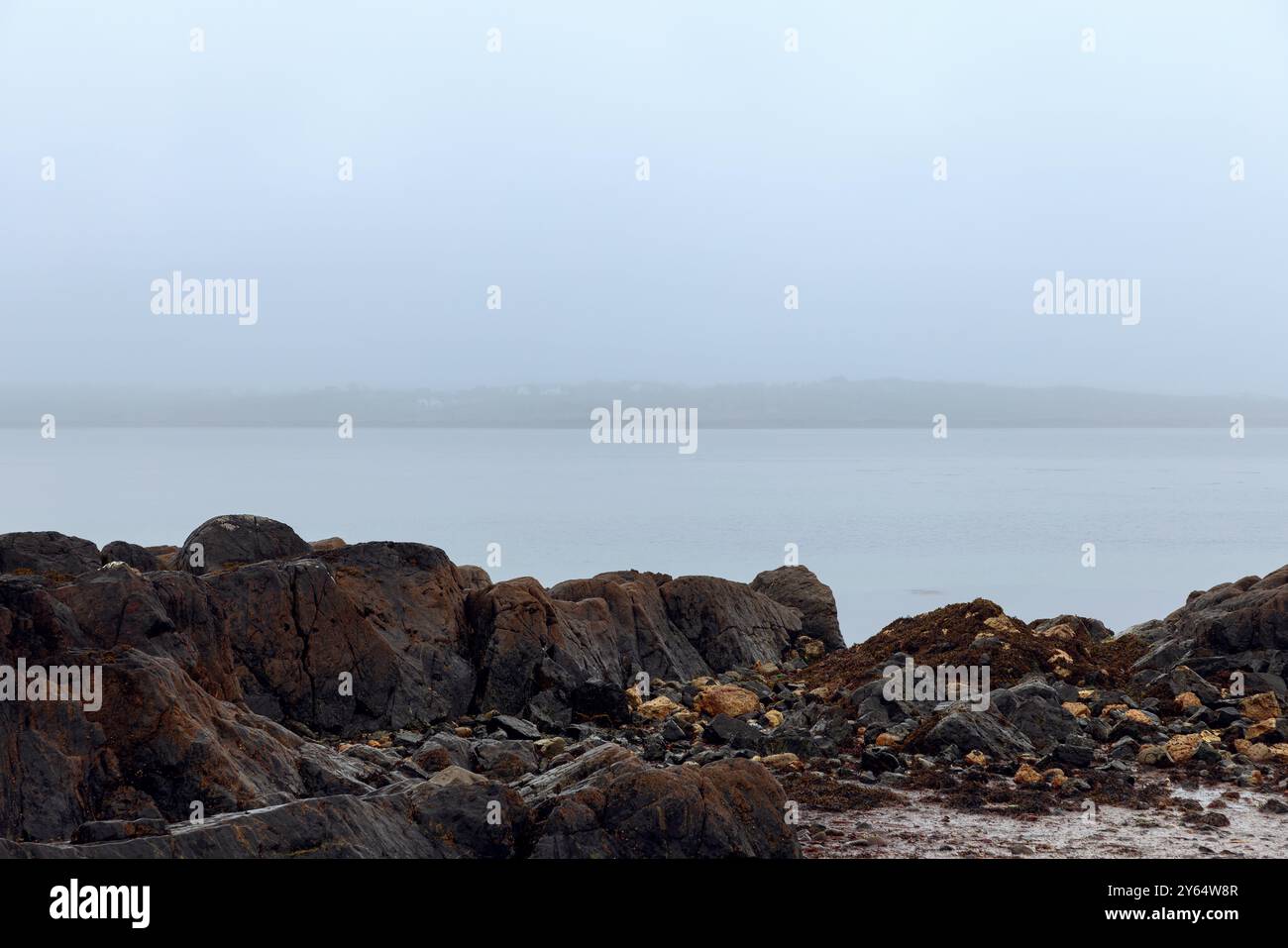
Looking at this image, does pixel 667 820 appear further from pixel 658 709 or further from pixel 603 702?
pixel 658 709

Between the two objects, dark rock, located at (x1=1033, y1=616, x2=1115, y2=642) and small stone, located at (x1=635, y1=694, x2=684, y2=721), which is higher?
dark rock, located at (x1=1033, y1=616, x2=1115, y2=642)

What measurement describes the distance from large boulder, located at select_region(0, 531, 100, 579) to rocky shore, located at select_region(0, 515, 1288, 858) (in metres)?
0.05

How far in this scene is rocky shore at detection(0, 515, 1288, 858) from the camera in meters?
11.8

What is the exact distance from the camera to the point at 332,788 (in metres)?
14.8

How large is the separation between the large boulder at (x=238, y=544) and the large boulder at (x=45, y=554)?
167 centimetres

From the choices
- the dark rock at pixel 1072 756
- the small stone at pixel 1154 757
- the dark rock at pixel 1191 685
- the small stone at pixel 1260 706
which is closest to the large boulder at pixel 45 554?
the dark rock at pixel 1072 756

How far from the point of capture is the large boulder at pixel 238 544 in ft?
76.9

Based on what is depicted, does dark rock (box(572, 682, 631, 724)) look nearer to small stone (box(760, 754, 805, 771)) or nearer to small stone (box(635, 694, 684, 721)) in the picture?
small stone (box(635, 694, 684, 721))

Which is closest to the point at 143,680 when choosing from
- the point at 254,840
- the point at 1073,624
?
the point at 254,840

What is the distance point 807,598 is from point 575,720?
13.3m

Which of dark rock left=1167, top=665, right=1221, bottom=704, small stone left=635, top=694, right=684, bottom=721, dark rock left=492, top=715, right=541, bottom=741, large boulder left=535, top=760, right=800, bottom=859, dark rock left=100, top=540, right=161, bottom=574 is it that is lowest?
small stone left=635, top=694, right=684, bottom=721

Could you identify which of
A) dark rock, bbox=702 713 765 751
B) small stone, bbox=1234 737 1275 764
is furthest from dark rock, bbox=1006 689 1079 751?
dark rock, bbox=702 713 765 751

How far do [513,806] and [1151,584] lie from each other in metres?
67.3

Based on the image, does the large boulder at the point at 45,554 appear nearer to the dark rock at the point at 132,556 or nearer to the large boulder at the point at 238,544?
the dark rock at the point at 132,556
